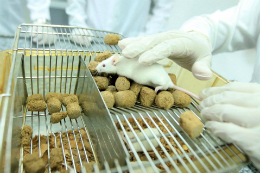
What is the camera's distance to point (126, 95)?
26.4 inches

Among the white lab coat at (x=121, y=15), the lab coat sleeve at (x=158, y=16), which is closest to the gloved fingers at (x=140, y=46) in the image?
the white lab coat at (x=121, y=15)

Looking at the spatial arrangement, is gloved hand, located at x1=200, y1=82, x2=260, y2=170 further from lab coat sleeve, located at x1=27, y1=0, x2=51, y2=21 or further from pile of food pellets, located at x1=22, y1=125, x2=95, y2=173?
lab coat sleeve, located at x1=27, y1=0, x2=51, y2=21

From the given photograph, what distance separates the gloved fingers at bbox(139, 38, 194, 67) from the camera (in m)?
0.65

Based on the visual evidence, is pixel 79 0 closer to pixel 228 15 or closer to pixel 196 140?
pixel 228 15

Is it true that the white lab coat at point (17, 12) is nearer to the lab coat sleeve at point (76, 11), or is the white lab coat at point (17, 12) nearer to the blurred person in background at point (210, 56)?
the lab coat sleeve at point (76, 11)

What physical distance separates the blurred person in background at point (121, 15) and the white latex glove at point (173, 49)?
3.07ft

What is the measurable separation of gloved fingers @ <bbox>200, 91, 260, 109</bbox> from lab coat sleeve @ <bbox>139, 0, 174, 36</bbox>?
5.05 feet

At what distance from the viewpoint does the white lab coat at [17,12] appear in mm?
1455

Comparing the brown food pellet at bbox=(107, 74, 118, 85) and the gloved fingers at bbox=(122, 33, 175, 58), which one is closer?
the gloved fingers at bbox=(122, 33, 175, 58)

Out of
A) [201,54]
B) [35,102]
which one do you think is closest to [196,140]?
[201,54]

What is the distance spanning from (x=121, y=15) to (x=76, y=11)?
47 centimetres

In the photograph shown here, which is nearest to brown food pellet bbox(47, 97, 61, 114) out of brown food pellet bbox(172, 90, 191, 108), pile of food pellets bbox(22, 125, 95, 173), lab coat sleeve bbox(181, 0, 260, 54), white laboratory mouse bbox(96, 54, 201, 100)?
pile of food pellets bbox(22, 125, 95, 173)

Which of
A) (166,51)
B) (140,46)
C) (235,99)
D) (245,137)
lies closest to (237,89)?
(235,99)

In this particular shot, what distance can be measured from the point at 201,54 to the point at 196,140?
42 cm
